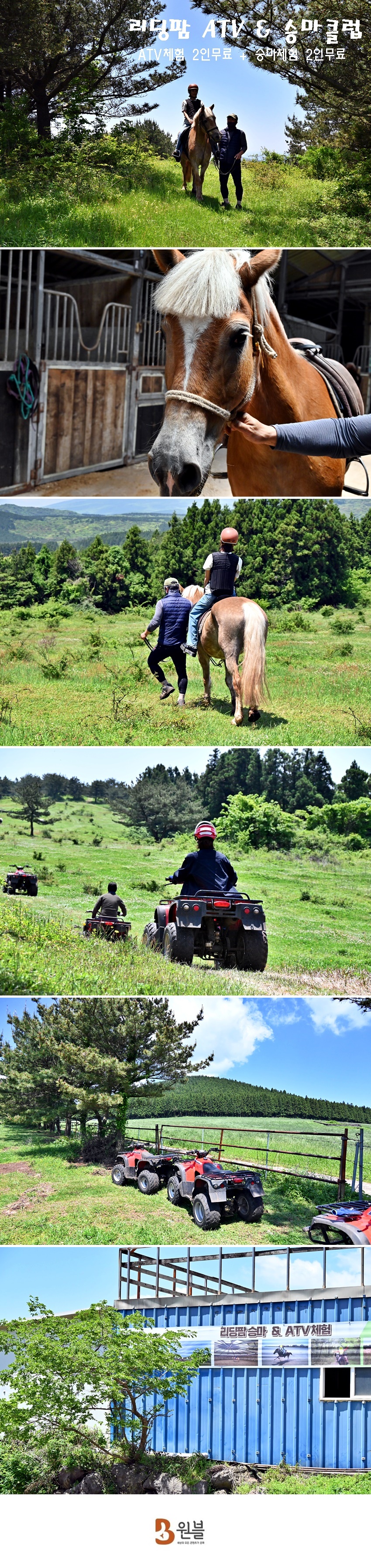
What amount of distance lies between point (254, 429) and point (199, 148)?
2919 millimetres

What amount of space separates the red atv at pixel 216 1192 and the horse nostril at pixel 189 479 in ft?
20.2

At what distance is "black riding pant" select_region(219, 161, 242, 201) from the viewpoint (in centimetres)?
1335

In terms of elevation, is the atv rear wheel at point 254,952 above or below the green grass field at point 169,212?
below

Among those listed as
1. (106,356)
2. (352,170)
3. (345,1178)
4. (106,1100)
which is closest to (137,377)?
(106,356)

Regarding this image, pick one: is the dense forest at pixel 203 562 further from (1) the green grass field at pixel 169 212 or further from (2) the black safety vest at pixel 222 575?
(1) the green grass field at pixel 169 212

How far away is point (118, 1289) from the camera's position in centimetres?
1336

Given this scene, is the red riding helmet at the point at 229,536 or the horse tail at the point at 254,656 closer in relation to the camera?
the horse tail at the point at 254,656

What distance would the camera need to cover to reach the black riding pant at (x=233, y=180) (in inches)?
526

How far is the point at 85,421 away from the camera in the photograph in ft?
46.4

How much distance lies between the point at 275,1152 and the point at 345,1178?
0.71 meters

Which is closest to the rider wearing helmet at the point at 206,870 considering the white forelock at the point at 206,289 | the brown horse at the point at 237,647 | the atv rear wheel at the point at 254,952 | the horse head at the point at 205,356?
the atv rear wheel at the point at 254,952

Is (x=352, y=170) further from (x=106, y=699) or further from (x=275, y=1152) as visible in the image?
(x=275, y=1152)

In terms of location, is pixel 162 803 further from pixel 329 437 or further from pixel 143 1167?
pixel 329 437
